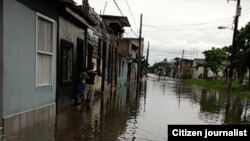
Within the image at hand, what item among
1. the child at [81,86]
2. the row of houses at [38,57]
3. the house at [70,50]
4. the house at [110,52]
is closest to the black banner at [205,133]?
the row of houses at [38,57]

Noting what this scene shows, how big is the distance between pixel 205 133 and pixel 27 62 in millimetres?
5534

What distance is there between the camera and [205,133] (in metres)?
6.23

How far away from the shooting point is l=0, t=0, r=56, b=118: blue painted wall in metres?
8.88

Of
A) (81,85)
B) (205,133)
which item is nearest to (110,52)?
(81,85)

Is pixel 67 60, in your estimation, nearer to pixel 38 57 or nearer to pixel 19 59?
pixel 38 57

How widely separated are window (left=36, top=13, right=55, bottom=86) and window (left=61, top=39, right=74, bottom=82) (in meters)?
1.59

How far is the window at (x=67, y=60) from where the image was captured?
14.4 meters

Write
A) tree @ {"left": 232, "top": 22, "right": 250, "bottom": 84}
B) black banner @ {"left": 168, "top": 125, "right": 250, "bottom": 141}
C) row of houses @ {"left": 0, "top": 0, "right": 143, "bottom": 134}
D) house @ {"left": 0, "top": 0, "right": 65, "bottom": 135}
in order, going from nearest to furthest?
black banner @ {"left": 168, "top": 125, "right": 250, "bottom": 141}, house @ {"left": 0, "top": 0, "right": 65, "bottom": 135}, row of houses @ {"left": 0, "top": 0, "right": 143, "bottom": 134}, tree @ {"left": 232, "top": 22, "right": 250, "bottom": 84}

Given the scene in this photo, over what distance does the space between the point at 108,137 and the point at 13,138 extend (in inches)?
89.2

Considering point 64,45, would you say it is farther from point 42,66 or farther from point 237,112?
point 237,112

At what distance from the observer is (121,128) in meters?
11.4

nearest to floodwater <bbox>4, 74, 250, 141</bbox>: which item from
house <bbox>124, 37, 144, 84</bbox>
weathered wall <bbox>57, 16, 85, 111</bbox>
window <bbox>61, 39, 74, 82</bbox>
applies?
weathered wall <bbox>57, 16, 85, 111</bbox>

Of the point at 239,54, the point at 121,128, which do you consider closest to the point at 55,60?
the point at 121,128

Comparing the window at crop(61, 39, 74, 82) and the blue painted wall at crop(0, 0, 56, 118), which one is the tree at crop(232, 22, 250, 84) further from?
the blue painted wall at crop(0, 0, 56, 118)
